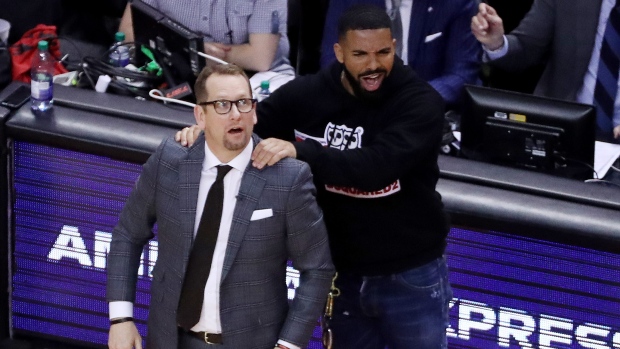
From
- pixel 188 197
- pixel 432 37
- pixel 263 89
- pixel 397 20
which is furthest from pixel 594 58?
pixel 188 197

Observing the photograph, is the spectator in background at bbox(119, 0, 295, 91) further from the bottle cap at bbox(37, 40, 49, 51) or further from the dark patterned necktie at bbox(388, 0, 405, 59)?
the bottle cap at bbox(37, 40, 49, 51)

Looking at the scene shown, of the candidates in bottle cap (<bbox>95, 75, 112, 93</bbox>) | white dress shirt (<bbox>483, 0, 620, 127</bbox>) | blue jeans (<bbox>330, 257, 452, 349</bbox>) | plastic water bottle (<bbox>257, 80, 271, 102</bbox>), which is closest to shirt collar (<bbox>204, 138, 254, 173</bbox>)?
blue jeans (<bbox>330, 257, 452, 349</bbox>)

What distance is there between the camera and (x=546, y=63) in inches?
215

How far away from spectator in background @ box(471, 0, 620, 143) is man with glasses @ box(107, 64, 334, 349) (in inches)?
84.0

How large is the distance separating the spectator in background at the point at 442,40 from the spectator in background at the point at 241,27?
0.49 meters

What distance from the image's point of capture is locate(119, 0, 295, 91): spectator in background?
17.5 feet

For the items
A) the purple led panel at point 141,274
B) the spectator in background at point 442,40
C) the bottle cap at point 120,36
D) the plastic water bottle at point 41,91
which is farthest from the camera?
the spectator in background at point 442,40

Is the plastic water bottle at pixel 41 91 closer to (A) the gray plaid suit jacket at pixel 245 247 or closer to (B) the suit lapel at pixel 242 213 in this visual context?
(A) the gray plaid suit jacket at pixel 245 247

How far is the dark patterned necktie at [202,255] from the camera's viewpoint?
10.4 ft

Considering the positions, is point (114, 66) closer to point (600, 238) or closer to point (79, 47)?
point (79, 47)

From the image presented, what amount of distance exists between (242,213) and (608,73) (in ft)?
8.65

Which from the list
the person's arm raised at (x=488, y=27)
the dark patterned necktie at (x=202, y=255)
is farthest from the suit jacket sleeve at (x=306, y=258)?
the person's arm raised at (x=488, y=27)

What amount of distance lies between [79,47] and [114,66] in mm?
467

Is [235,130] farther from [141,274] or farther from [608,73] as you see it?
[608,73]
